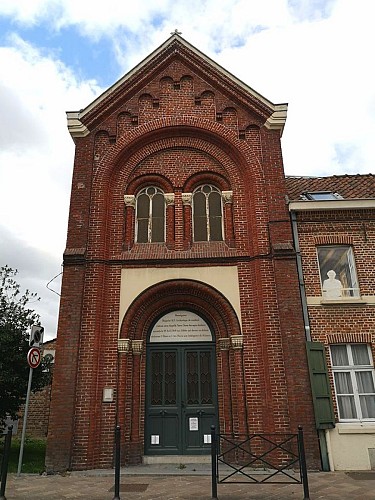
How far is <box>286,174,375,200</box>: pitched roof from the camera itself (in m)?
13.2

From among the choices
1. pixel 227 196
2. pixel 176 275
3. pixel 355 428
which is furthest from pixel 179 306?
pixel 355 428

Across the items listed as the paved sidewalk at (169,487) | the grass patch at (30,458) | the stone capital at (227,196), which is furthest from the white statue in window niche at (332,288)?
the grass patch at (30,458)

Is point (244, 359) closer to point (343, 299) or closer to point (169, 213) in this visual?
point (343, 299)

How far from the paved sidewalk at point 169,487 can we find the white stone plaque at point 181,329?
10.3 ft

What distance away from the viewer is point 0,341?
37.4 feet

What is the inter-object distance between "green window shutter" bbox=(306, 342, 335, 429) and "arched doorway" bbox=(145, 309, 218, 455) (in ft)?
8.14

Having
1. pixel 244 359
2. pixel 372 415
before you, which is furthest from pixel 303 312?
pixel 372 415

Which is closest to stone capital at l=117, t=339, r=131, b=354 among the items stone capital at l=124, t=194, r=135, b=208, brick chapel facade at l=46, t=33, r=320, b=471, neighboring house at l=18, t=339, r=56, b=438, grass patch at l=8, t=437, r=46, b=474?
brick chapel facade at l=46, t=33, r=320, b=471

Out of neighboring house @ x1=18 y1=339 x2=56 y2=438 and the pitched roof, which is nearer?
the pitched roof

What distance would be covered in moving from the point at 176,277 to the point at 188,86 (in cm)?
649

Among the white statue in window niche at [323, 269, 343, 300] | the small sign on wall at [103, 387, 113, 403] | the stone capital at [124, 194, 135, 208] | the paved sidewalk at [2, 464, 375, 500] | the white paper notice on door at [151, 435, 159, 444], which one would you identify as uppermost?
the stone capital at [124, 194, 135, 208]

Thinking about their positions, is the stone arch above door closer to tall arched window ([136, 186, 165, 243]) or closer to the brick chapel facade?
the brick chapel facade

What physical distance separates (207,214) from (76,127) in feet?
15.8

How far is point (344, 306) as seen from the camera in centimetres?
1052
